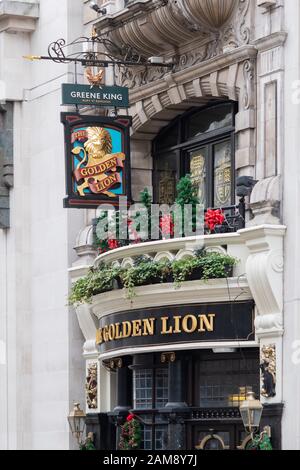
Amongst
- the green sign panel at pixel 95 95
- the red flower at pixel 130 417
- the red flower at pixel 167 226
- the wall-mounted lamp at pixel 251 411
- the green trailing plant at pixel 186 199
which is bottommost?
the red flower at pixel 130 417

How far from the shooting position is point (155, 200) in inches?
1223

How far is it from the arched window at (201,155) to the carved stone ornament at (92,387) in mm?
3361

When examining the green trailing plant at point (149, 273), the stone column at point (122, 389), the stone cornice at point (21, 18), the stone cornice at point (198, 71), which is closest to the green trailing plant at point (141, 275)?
the green trailing plant at point (149, 273)

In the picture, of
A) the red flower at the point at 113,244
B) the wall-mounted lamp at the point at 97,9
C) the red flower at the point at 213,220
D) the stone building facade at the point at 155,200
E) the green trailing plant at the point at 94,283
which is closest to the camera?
the stone building facade at the point at 155,200

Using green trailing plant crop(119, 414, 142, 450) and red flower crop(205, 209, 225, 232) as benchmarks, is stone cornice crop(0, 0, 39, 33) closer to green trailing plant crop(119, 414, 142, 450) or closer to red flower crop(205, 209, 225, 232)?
red flower crop(205, 209, 225, 232)

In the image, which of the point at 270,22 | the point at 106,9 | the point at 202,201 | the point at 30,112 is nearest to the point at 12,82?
the point at 30,112

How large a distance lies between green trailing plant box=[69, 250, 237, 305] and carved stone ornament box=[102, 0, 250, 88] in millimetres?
3647

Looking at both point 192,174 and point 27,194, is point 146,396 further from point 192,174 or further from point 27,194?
point 27,194

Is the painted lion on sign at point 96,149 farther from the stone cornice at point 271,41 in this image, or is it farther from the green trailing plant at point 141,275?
the stone cornice at point 271,41

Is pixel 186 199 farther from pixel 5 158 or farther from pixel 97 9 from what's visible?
pixel 5 158

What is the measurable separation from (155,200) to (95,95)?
2.62 meters

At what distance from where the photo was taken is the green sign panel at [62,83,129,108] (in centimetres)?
2930

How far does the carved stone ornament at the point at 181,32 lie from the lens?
27.7 meters

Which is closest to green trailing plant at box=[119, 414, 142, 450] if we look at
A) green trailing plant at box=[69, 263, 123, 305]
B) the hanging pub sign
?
green trailing plant at box=[69, 263, 123, 305]
